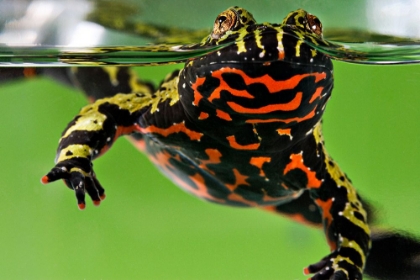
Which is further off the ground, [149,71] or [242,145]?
[149,71]

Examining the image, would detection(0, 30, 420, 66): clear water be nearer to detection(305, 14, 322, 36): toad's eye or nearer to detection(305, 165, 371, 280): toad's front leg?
detection(305, 14, 322, 36): toad's eye

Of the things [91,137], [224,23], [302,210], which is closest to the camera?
[224,23]

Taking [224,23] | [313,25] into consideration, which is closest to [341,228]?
[313,25]

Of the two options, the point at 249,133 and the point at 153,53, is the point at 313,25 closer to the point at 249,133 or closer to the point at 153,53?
the point at 249,133

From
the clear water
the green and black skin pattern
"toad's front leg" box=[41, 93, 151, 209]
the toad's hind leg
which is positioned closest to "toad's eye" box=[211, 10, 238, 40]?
the green and black skin pattern

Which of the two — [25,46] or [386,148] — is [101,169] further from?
[386,148]

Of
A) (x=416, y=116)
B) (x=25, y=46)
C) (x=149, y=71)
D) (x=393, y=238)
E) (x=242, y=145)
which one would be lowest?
(x=393, y=238)

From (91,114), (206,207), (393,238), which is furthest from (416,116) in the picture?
(91,114)
